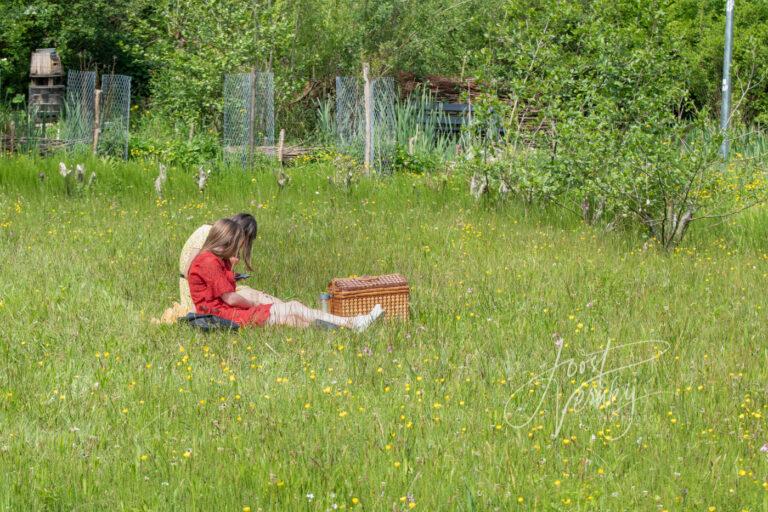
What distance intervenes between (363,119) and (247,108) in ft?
6.15

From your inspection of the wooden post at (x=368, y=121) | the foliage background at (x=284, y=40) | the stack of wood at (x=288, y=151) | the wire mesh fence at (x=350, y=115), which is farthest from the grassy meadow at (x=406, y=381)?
the foliage background at (x=284, y=40)

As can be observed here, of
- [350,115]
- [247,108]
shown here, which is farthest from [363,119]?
[247,108]

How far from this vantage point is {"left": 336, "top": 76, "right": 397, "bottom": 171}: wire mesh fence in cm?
1620

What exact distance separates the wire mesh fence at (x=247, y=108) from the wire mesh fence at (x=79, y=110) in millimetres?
2295

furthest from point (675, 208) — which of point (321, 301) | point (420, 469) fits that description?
point (420, 469)

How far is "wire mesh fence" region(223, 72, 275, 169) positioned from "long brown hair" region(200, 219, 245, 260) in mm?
9305

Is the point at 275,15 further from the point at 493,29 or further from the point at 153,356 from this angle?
the point at 153,356

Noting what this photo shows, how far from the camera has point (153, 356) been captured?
645 centimetres

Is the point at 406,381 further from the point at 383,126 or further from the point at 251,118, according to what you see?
the point at 383,126

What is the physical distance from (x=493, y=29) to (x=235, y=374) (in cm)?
749

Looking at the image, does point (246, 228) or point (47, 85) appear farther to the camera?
point (47, 85)

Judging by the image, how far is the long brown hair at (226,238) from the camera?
24.4ft

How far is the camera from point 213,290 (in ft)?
24.3

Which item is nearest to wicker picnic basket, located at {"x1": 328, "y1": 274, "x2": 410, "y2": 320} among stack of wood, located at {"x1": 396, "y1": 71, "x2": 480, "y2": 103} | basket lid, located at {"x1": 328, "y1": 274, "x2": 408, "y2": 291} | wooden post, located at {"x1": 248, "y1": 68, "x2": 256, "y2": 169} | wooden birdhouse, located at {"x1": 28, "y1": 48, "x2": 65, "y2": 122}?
basket lid, located at {"x1": 328, "y1": 274, "x2": 408, "y2": 291}
